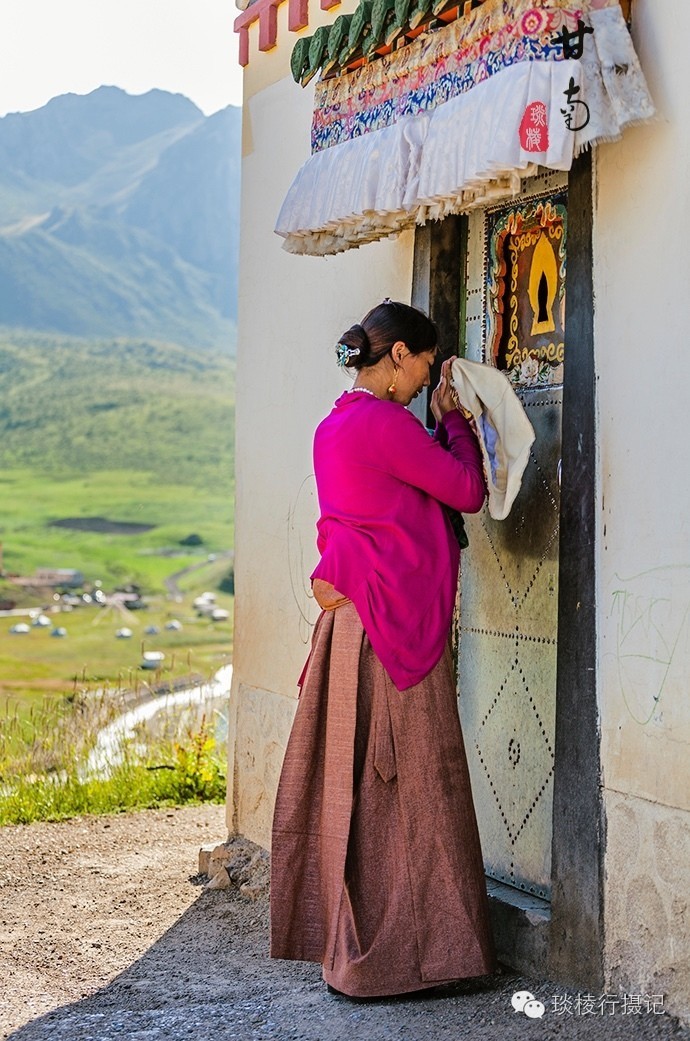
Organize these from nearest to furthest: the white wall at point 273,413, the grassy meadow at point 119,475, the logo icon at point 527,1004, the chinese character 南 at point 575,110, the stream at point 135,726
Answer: the chinese character 南 at point 575,110, the logo icon at point 527,1004, the white wall at point 273,413, the stream at point 135,726, the grassy meadow at point 119,475

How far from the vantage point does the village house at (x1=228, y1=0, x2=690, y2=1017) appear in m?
3.11

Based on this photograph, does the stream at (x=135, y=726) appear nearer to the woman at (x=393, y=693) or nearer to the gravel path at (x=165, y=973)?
the gravel path at (x=165, y=973)

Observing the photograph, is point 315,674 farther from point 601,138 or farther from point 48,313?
point 48,313

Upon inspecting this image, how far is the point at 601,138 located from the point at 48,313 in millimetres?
89623

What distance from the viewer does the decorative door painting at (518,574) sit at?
3758 millimetres

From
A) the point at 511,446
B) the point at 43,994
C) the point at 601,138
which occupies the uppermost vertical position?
the point at 601,138

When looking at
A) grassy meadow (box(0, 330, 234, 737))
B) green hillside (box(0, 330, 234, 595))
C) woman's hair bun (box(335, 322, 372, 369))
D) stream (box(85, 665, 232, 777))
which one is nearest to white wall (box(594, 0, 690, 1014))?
woman's hair bun (box(335, 322, 372, 369))

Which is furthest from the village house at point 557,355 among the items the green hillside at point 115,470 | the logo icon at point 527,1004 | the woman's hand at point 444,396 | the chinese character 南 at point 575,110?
the green hillside at point 115,470

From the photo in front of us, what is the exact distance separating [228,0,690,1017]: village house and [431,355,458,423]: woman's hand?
29 cm

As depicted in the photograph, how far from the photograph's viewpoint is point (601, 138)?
10.1 ft

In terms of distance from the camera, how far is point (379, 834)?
3.53 metres

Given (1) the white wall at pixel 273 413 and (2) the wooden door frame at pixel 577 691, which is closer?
(2) the wooden door frame at pixel 577 691

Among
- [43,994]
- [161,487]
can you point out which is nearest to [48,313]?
[161,487]

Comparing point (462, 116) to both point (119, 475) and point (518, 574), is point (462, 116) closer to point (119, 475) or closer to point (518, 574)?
point (518, 574)
